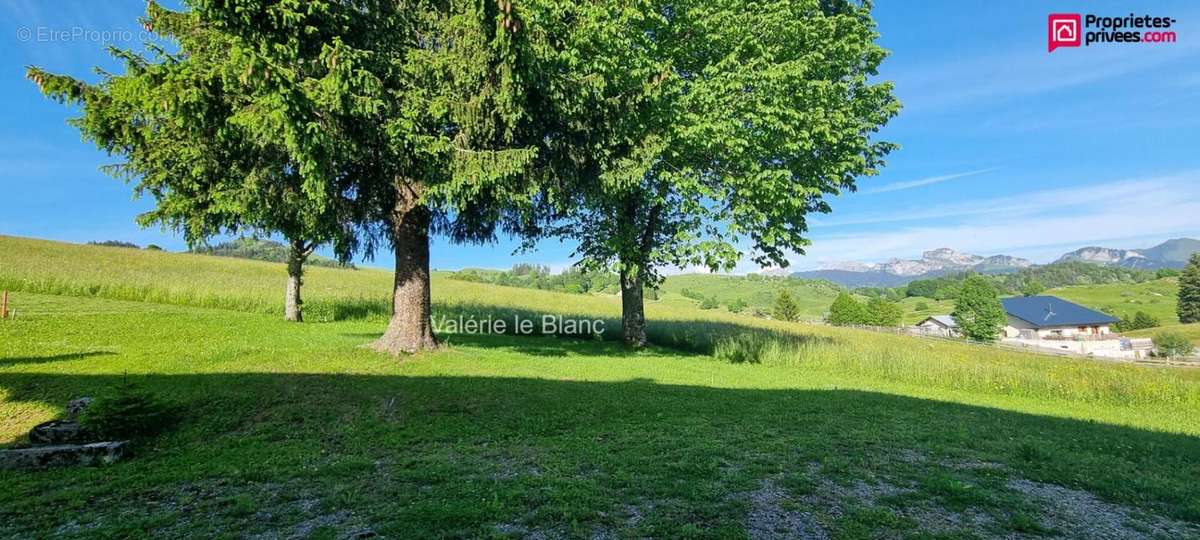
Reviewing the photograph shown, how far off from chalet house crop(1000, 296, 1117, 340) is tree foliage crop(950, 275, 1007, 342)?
6.82 metres

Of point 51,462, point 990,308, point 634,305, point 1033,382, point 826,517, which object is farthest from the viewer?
point 990,308

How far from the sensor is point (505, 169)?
11773 mm

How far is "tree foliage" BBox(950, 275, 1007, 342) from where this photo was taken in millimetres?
76062

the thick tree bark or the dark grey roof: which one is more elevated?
the thick tree bark

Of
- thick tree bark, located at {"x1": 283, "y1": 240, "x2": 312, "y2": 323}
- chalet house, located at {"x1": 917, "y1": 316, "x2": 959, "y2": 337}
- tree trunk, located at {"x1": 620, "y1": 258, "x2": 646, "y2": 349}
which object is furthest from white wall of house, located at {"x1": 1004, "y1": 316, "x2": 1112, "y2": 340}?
thick tree bark, located at {"x1": 283, "y1": 240, "x2": 312, "y2": 323}

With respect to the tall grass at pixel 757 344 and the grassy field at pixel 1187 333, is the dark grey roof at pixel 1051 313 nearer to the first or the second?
the grassy field at pixel 1187 333

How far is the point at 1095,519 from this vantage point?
197 inches

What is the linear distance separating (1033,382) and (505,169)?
16663 millimetres

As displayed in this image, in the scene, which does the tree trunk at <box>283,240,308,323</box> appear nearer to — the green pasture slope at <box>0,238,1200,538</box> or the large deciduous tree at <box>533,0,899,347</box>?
the green pasture slope at <box>0,238,1200,538</box>

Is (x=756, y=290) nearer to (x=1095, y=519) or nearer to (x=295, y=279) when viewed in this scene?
(x=295, y=279)

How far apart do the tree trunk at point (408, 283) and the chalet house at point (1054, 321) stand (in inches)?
3821

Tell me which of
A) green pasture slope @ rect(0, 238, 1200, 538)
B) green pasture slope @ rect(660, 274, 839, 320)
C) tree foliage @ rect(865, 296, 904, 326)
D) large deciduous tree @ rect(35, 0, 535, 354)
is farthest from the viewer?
green pasture slope @ rect(660, 274, 839, 320)

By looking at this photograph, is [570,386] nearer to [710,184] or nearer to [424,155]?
[424,155]

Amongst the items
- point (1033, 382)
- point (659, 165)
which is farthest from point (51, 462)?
point (1033, 382)
